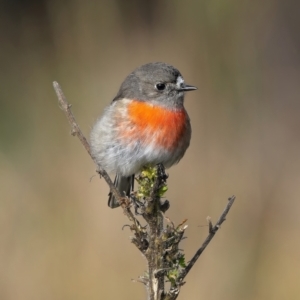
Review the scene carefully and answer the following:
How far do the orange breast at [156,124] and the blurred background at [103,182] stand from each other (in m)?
1.60

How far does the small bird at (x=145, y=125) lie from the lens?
3203 millimetres

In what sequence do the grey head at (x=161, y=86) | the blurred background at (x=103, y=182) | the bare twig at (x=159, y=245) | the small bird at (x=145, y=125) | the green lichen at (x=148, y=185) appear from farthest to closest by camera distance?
1. the blurred background at (x=103, y=182)
2. the grey head at (x=161, y=86)
3. the small bird at (x=145, y=125)
4. the green lichen at (x=148, y=185)
5. the bare twig at (x=159, y=245)

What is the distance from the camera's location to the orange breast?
3211mm

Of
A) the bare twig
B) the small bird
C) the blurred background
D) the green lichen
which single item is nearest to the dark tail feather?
the small bird

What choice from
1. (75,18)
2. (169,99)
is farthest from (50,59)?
(169,99)

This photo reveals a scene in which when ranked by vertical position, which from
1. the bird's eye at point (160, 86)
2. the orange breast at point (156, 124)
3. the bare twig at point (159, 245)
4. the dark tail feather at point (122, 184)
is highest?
the bird's eye at point (160, 86)

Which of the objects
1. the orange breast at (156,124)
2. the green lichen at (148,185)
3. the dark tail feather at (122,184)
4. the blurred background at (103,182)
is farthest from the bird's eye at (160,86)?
the blurred background at (103,182)

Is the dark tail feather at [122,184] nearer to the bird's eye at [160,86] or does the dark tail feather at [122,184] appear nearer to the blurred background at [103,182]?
the bird's eye at [160,86]

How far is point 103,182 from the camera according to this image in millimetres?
5066

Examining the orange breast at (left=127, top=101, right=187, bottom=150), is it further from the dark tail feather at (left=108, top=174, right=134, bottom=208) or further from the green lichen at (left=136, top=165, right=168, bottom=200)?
the green lichen at (left=136, top=165, right=168, bottom=200)

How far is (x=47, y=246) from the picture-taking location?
4844mm

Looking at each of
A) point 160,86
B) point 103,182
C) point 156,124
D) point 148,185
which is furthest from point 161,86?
point 103,182

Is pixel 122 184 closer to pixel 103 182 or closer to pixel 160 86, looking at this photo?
pixel 160 86

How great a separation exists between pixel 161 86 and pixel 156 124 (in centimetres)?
26
